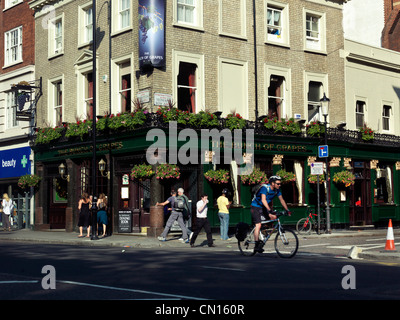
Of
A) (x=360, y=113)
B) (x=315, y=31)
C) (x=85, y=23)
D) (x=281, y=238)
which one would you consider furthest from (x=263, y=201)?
(x=360, y=113)

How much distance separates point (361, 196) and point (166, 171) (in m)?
12.4

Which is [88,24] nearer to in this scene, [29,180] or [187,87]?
[187,87]

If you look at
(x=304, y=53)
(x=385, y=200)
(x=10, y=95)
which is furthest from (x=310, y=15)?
(x=10, y=95)

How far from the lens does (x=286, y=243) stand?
550 inches

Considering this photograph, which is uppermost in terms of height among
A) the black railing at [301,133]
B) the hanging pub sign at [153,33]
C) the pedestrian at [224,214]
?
the hanging pub sign at [153,33]

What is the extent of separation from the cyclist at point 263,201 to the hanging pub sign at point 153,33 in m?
10.8

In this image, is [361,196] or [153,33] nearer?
[153,33]

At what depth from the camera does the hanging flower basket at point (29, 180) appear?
30.0 metres

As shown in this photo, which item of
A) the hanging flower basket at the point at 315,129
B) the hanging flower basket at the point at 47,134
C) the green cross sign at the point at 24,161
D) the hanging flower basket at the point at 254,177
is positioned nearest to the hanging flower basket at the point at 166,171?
the hanging flower basket at the point at 254,177

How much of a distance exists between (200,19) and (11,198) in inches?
604

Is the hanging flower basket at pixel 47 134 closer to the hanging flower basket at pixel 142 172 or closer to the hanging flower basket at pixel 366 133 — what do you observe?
the hanging flower basket at pixel 142 172

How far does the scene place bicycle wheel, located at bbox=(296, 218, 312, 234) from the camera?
25.8m

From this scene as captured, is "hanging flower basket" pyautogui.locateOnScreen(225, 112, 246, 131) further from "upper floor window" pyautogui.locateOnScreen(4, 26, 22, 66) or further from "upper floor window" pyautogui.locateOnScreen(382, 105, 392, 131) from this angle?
"upper floor window" pyautogui.locateOnScreen(4, 26, 22, 66)

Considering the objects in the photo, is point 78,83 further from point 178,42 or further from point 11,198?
point 11,198
